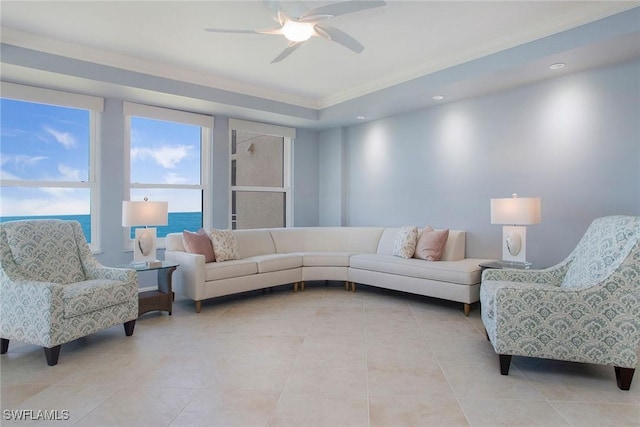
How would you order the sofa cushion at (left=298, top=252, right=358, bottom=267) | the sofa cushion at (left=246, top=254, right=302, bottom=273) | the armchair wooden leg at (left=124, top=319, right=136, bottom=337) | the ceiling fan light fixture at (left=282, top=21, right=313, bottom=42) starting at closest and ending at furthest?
1. the ceiling fan light fixture at (left=282, top=21, right=313, bottom=42)
2. the armchair wooden leg at (left=124, top=319, right=136, bottom=337)
3. the sofa cushion at (left=246, top=254, right=302, bottom=273)
4. the sofa cushion at (left=298, top=252, right=358, bottom=267)

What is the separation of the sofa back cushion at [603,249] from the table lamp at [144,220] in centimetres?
373

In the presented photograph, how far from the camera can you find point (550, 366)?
8.48ft

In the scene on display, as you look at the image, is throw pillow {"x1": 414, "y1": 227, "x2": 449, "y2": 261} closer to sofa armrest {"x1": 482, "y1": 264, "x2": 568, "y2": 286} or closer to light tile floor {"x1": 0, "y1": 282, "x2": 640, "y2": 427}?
light tile floor {"x1": 0, "y1": 282, "x2": 640, "y2": 427}

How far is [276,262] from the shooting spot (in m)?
4.66

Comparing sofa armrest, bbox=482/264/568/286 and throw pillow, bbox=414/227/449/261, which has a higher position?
throw pillow, bbox=414/227/449/261

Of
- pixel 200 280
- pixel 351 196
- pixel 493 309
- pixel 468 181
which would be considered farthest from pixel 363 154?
pixel 493 309

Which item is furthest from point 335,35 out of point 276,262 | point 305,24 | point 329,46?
point 276,262

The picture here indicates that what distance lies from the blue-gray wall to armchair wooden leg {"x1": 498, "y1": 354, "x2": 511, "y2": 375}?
1.91 m

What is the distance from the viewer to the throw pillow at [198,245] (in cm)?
423

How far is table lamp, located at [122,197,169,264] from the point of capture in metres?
3.81

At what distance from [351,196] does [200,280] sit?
297 cm

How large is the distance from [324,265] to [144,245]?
219 centimetres

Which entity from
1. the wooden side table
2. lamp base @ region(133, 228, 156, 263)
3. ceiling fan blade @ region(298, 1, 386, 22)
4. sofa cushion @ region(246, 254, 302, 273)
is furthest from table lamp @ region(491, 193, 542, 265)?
lamp base @ region(133, 228, 156, 263)

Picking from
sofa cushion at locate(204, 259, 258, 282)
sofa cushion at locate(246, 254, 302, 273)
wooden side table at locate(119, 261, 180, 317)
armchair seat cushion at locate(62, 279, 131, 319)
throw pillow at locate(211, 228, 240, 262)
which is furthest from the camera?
sofa cushion at locate(246, 254, 302, 273)
